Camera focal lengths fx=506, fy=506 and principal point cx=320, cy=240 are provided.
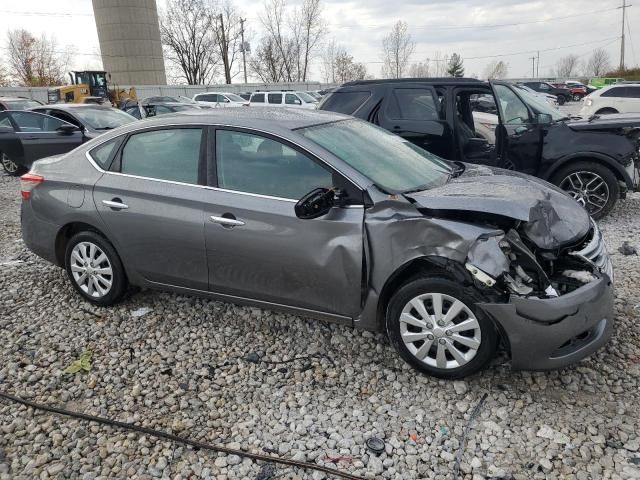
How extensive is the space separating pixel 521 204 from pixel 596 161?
372 centimetres

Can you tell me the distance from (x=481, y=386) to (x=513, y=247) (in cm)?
88

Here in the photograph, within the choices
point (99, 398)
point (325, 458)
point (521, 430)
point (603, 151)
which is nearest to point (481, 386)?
point (521, 430)

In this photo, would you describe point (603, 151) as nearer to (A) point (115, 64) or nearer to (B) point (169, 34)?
(B) point (169, 34)

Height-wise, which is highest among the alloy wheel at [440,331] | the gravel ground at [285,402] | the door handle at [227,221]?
the door handle at [227,221]

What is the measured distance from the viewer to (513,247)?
9.61ft

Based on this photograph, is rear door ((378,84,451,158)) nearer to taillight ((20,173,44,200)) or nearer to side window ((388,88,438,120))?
side window ((388,88,438,120))

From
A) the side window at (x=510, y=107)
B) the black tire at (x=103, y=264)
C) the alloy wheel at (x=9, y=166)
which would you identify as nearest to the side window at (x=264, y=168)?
the black tire at (x=103, y=264)

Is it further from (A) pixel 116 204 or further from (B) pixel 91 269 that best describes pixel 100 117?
(A) pixel 116 204

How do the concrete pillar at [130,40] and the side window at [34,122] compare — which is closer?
the side window at [34,122]

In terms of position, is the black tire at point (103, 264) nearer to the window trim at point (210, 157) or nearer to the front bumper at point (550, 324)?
the window trim at point (210, 157)

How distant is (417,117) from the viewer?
662 cm

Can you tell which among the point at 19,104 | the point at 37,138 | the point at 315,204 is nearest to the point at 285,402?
the point at 315,204

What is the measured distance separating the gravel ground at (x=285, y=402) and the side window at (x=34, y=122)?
6.74 m

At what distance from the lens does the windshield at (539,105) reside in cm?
658
